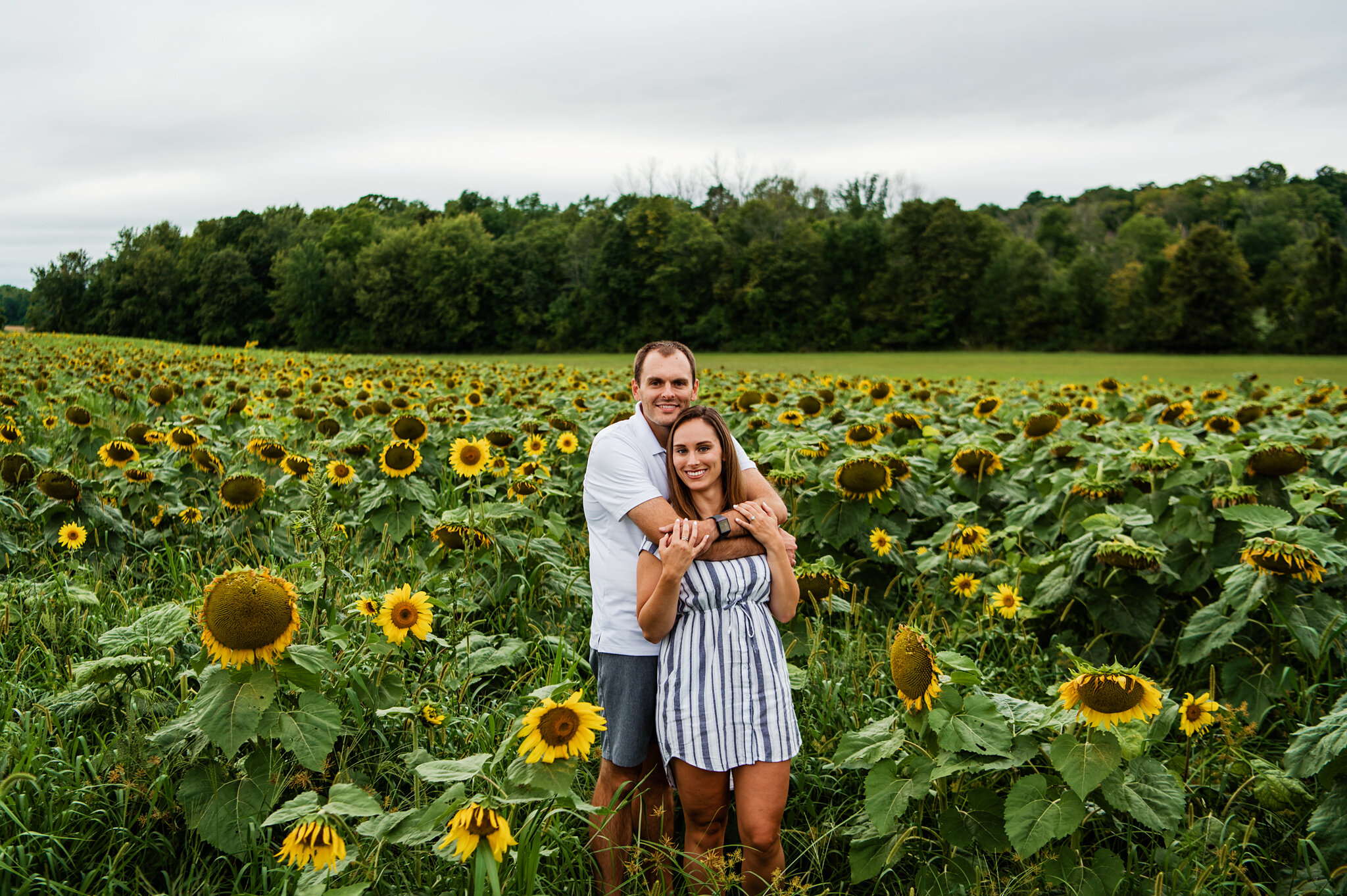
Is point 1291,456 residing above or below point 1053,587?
above

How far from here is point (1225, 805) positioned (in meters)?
2.80

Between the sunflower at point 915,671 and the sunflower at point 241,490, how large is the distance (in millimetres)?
3264

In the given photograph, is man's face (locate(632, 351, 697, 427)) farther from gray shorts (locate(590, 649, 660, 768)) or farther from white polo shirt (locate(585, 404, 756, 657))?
gray shorts (locate(590, 649, 660, 768))

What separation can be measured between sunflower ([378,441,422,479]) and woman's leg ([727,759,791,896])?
251cm

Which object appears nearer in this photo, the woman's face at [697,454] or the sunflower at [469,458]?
the woman's face at [697,454]

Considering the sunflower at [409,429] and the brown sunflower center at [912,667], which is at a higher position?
the sunflower at [409,429]

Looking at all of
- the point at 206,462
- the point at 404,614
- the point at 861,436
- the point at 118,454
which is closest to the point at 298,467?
the point at 206,462

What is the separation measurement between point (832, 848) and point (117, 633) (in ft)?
7.58

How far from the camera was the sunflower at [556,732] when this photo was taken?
6.24 feet

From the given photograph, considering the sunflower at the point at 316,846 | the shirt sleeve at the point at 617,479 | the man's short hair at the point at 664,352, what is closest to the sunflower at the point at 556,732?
the sunflower at the point at 316,846

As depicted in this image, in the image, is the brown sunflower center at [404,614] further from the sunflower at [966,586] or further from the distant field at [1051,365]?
the distant field at [1051,365]

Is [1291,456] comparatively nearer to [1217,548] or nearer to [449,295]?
[1217,548]

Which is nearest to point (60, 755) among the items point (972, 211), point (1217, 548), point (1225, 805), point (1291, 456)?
point (1225, 805)

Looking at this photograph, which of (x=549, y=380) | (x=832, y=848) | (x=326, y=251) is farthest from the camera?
(x=326, y=251)
